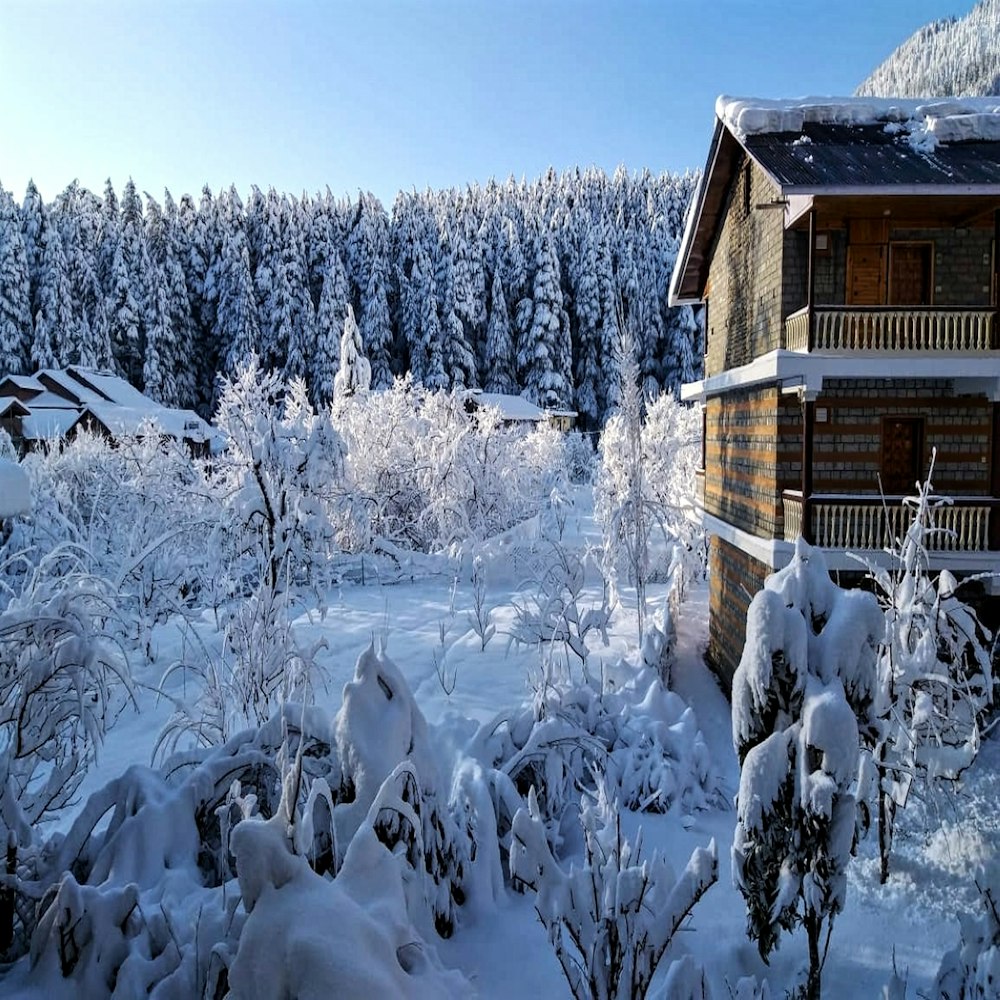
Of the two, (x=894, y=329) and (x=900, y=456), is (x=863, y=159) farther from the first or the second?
(x=900, y=456)

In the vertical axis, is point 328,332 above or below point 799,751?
above

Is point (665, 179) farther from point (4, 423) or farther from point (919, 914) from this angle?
point (919, 914)

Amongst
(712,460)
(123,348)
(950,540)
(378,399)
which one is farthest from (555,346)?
(950,540)

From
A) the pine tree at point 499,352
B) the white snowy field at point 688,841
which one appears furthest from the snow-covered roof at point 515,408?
the white snowy field at point 688,841

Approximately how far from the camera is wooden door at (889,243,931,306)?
11930mm

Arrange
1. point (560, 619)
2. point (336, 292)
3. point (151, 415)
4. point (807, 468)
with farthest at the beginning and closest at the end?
point (336, 292), point (151, 415), point (560, 619), point (807, 468)

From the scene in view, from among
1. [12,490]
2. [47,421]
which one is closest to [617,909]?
[12,490]

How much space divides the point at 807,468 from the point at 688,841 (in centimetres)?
514

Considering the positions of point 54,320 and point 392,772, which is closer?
point 392,772

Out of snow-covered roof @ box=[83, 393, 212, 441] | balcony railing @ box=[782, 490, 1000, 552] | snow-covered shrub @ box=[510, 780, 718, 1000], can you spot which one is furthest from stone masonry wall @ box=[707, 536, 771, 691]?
snow-covered roof @ box=[83, 393, 212, 441]

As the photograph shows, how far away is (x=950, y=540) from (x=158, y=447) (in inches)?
860

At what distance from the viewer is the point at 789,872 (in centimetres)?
482

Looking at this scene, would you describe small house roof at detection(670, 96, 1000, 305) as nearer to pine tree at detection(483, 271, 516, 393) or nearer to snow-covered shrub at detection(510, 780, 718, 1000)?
snow-covered shrub at detection(510, 780, 718, 1000)

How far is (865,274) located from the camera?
39.1 feet
